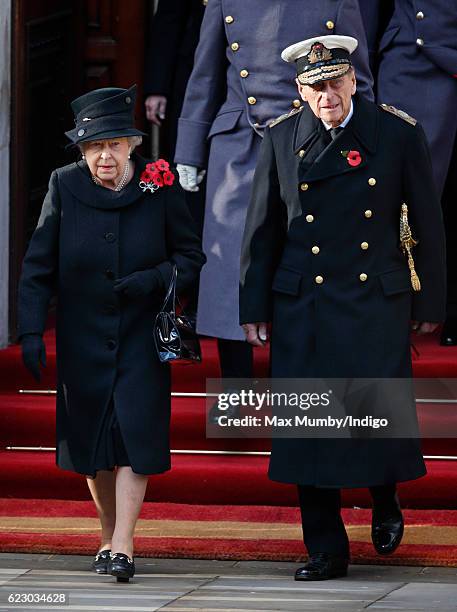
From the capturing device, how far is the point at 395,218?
6.41 metres

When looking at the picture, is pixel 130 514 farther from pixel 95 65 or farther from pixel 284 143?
pixel 95 65

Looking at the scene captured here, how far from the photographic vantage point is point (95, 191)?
256 inches

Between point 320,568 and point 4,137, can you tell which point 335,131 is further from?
point 4,137

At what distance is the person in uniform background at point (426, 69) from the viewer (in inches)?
313

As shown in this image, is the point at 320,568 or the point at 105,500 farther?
the point at 105,500

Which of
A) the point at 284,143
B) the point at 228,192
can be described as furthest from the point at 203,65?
the point at 284,143

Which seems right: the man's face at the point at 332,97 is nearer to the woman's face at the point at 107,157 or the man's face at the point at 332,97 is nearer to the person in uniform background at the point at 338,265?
the person in uniform background at the point at 338,265

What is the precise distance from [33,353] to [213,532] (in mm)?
1027

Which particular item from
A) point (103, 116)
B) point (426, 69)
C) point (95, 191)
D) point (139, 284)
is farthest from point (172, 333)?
point (426, 69)

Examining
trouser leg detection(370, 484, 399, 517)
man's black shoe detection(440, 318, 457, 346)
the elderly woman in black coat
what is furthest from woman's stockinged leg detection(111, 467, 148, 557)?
man's black shoe detection(440, 318, 457, 346)

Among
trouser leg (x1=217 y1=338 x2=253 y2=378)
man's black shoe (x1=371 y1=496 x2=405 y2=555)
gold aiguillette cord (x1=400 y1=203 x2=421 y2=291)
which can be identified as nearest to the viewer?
gold aiguillette cord (x1=400 y1=203 x2=421 y2=291)

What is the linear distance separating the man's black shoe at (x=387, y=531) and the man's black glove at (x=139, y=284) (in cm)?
110

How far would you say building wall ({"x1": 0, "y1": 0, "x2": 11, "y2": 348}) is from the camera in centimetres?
838

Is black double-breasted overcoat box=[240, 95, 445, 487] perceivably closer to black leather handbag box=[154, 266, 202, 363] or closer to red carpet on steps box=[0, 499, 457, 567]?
black leather handbag box=[154, 266, 202, 363]
